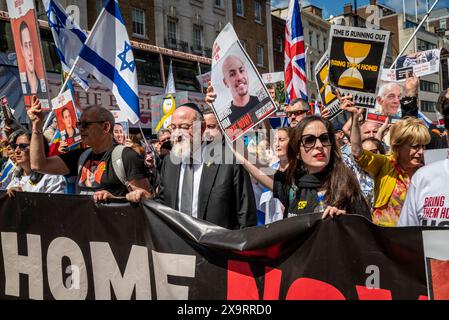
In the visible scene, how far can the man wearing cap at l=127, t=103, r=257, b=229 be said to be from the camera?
344cm

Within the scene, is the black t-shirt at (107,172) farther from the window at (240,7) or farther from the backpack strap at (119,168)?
the window at (240,7)

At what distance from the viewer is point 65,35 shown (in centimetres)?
746

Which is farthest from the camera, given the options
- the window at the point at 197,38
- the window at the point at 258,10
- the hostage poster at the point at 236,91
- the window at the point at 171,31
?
the window at the point at 258,10

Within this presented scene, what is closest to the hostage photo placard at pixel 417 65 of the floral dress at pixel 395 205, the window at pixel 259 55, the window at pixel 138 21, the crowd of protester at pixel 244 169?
the crowd of protester at pixel 244 169

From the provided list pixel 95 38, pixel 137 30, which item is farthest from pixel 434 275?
pixel 137 30

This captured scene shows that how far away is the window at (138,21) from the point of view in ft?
84.2

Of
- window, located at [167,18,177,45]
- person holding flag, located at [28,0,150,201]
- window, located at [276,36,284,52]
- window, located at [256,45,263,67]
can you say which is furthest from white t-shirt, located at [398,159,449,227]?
window, located at [276,36,284,52]

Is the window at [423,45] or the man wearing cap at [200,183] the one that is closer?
the man wearing cap at [200,183]

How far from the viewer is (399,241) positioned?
2.18 m

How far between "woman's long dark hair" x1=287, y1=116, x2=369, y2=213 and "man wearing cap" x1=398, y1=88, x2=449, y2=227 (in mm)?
287

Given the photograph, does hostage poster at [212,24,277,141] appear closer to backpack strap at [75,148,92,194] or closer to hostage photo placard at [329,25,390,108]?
hostage photo placard at [329,25,390,108]

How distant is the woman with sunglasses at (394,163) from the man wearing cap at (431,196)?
0.69 meters
